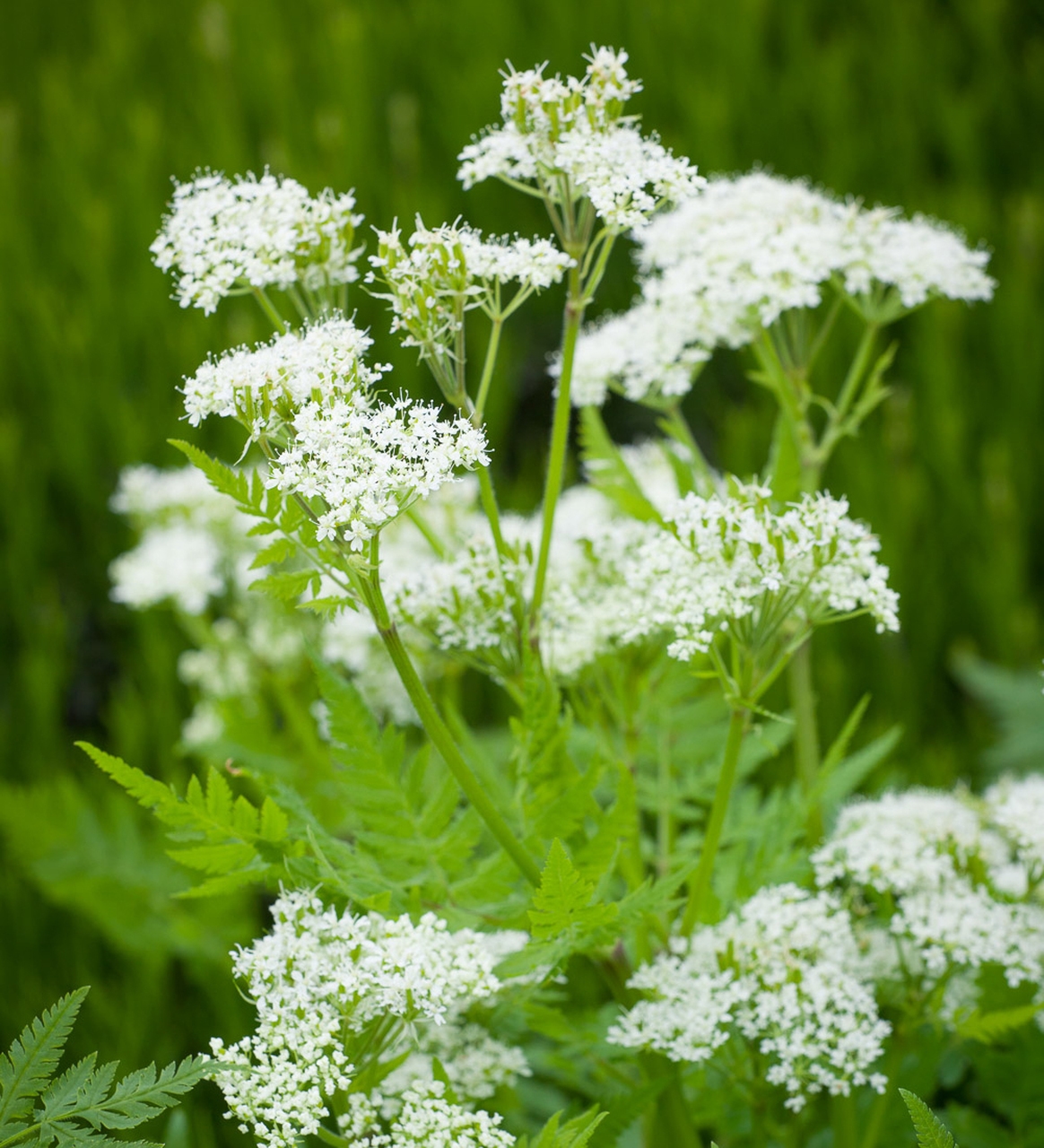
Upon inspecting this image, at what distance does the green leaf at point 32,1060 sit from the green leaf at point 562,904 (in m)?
0.40

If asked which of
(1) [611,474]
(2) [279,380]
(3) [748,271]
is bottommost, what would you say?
(2) [279,380]

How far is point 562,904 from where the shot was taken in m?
1.05

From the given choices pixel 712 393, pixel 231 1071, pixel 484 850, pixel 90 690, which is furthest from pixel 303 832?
pixel 712 393

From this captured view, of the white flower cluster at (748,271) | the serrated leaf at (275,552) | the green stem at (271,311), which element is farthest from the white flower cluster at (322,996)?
the white flower cluster at (748,271)

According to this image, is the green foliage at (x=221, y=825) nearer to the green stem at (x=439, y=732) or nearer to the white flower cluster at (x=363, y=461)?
the green stem at (x=439, y=732)

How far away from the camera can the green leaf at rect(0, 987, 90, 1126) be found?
992 mm

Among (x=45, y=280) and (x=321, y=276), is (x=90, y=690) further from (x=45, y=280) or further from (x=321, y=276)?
(x=321, y=276)

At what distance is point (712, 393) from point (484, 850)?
2348mm

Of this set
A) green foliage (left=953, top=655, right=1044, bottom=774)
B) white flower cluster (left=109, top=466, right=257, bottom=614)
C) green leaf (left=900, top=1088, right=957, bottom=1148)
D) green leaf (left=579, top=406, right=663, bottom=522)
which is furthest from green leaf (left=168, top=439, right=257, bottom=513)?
green foliage (left=953, top=655, right=1044, bottom=774)

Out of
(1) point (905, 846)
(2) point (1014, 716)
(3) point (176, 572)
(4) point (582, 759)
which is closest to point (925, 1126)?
(1) point (905, 846)

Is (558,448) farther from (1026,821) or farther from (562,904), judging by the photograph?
(1026,821)

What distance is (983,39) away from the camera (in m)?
5.22

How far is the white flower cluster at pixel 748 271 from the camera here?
1576 millimetres

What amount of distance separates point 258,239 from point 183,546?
1338 millimetres
